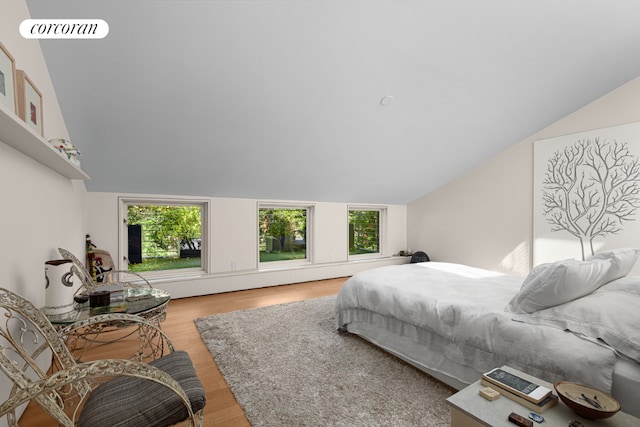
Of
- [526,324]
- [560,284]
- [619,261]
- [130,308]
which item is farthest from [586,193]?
[130,308]

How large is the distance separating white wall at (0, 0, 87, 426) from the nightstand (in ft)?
6.90

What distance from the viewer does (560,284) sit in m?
1.75

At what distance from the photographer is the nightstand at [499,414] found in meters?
1.09

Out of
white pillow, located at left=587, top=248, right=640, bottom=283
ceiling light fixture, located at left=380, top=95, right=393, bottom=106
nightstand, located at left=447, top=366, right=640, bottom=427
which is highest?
ceiling light fixture, located at left=380, top=95, right=393, bottom=106

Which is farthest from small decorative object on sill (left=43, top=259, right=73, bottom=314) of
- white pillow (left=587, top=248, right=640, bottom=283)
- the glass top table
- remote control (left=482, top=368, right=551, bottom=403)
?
white pillow (left=587, top=248, right=640, bottom=283)

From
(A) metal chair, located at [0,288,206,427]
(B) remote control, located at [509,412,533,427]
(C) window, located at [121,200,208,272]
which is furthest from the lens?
Answer: (C) window, located at [121,200,208,272]

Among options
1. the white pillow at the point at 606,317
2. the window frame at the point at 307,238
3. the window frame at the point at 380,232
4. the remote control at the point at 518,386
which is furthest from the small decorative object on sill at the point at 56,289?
the window frame at the point at 380,232

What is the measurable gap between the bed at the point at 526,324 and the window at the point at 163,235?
9.39 feet

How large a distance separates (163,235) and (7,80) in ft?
10.3

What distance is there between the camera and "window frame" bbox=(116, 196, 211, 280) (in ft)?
12.7

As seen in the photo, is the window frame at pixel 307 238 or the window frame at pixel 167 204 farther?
the window frame at pixel 307 238

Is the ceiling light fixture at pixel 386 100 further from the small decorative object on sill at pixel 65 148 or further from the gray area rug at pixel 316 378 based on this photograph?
the small decorative object on sill at pixel 65 148

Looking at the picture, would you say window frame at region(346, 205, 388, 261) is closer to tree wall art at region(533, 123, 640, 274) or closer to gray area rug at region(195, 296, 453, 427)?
tree wall art at region(533, 123, 640, 274)

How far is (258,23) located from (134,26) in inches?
33.4
